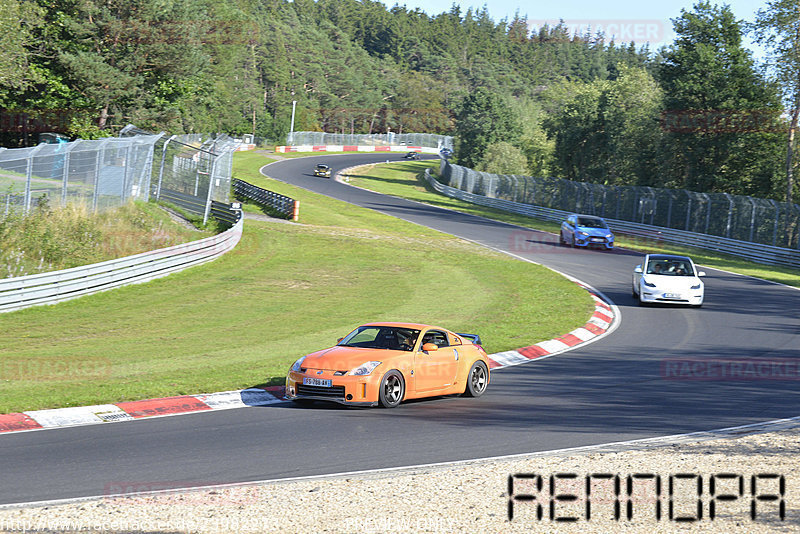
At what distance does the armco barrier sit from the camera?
19.4m

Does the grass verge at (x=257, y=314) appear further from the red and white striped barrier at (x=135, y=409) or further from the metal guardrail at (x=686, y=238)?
the metal guardrail at (x=686, y=238)

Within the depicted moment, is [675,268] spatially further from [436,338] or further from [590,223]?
[590,223]

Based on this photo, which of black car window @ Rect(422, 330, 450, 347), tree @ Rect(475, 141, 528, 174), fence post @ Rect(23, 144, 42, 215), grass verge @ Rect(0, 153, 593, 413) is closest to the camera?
black car window @ Rect(422, 330, 450, 347)

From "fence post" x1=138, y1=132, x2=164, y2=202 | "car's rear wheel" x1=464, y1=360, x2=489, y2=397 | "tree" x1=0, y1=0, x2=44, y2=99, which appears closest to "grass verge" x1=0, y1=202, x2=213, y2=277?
"fence post" x1=138, y1=132, x2=164, y2=202

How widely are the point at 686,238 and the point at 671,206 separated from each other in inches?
137

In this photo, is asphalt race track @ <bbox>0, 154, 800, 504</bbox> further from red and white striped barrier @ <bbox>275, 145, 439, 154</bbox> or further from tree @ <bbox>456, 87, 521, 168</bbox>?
red and white striped barrier @ <bbox>275, 145, 439, 154</bbox>

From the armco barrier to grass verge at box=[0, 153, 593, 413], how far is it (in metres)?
0.35

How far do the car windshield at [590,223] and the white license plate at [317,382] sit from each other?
29.8 metres

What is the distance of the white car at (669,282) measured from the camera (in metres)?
24.0

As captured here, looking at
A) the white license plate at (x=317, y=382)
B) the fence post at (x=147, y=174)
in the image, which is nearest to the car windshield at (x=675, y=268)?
the white license plate at (x=317, y=382)

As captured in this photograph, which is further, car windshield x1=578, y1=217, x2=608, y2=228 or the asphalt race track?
car windshield x1=578, y1=217, x2=608, y2=228

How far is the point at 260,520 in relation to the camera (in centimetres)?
679

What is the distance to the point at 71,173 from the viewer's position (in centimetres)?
2448

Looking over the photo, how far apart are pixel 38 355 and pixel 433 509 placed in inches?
417
